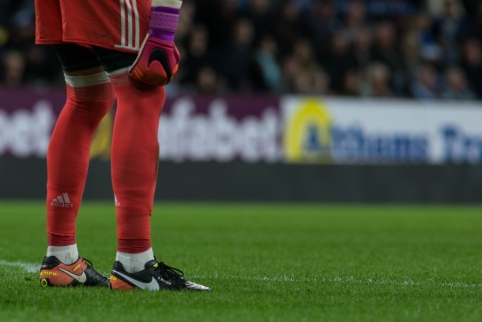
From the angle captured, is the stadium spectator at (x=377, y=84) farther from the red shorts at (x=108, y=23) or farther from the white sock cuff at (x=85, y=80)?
the red shorts at (x=108, y=23)

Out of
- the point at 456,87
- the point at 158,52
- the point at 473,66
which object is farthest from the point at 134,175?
the point at 473,66

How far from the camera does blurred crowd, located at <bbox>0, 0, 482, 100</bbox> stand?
36.2 feet

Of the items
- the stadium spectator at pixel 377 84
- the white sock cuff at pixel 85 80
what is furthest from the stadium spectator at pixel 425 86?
the white sock cuff at pixel 85 80

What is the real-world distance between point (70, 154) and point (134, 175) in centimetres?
43

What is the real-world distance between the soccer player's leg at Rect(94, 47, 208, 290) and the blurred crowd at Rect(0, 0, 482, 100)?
301 inches

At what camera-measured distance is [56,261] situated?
3387 mm

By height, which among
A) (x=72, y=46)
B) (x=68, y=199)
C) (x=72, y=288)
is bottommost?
(x=72, y=288)

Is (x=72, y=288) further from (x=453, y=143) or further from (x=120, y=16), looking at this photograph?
(x=453, y=143)

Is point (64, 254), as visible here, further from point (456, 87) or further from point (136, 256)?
point (456, 87)

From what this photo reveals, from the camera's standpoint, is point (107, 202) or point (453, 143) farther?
point (453, 143)

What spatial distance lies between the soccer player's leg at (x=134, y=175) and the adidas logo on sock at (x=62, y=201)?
13.8 inches

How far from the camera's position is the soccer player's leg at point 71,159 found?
341cm

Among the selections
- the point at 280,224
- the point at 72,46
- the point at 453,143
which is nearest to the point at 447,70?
the point at 453,143

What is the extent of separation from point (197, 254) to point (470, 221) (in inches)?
168
